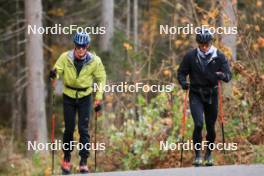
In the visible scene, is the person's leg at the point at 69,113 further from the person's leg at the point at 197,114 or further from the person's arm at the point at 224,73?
the person's arm at the point at 224,73

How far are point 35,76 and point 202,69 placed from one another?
10.6 meters

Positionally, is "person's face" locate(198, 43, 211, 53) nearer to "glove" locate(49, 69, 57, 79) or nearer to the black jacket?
the black jacket

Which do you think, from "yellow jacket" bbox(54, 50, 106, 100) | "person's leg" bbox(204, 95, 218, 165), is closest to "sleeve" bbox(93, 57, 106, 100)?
"yellow jacket" bbox(54, 50, 106, 100)

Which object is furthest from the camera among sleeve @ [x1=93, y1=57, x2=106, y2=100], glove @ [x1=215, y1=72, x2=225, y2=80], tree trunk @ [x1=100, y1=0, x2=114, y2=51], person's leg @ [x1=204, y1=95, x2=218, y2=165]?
tree trunk @ [x1=100, y1=0, x2=114, y2=51]

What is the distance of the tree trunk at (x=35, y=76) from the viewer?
2045 cm

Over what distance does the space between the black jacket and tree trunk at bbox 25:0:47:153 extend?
32.2 ft

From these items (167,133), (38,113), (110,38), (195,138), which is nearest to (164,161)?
(167,133)

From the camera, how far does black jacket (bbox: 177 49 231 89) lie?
11367 millimetres

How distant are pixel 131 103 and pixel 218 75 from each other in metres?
4.52

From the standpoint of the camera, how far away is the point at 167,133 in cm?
1465

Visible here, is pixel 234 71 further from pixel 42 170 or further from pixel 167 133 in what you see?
pixel 42 170

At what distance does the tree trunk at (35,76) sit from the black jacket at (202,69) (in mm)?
9828

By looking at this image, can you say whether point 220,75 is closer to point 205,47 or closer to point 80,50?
point 205,47

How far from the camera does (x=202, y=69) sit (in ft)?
37.3
